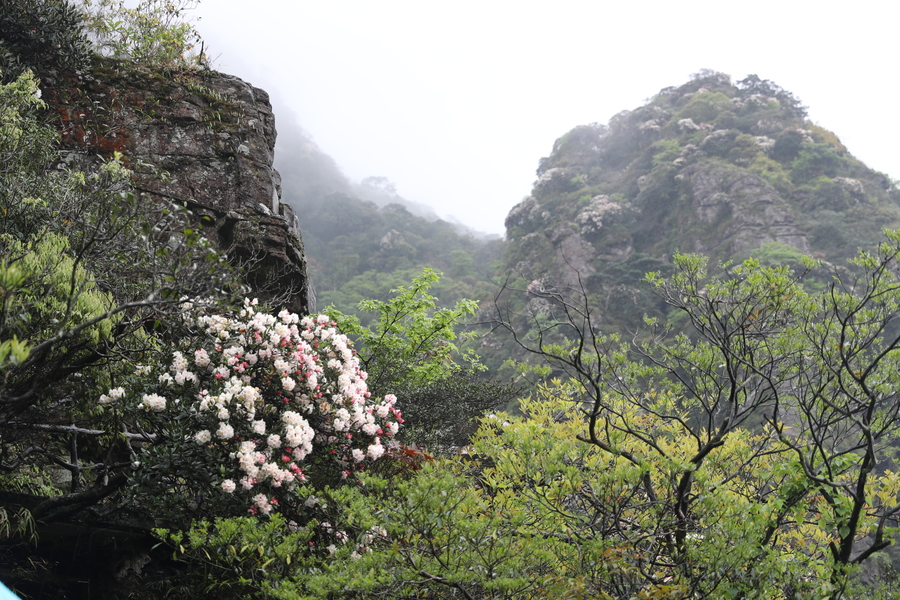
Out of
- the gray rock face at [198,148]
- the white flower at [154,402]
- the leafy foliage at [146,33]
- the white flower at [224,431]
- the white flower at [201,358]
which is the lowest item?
the white flower at [154,402]

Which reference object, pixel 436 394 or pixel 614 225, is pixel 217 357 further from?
pixel 614 225

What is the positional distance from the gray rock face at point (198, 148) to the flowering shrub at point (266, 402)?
2464mm

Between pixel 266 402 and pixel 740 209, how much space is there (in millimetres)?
30590

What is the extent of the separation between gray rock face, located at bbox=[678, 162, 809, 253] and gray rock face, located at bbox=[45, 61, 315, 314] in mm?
26028

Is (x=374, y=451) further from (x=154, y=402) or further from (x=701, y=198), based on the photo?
(x=701, y=198)

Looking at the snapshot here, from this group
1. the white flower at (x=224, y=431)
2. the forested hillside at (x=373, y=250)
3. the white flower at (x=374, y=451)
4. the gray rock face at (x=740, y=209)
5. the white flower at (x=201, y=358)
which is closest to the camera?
the white flower at (x=224, y=431)

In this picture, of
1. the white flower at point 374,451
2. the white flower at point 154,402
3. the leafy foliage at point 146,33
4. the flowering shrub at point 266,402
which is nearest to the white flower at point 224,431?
the flowering shrub at point 266,402

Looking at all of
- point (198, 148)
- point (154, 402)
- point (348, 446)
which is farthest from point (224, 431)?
point (198, 148)

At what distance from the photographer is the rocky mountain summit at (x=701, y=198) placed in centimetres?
2648

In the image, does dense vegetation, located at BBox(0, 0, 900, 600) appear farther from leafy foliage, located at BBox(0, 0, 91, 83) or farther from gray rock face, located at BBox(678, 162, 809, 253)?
gray rock face, located at BBox(678, 162, 809, 253)

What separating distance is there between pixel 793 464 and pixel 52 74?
945cm

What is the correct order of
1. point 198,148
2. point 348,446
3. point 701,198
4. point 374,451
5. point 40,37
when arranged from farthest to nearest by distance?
point 701,198
point 198,148
point 40,37
point 348,446
point 374,451

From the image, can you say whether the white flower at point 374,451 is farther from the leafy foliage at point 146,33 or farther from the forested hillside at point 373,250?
the forested hillside at point 373,250

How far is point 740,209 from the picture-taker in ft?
91.8
